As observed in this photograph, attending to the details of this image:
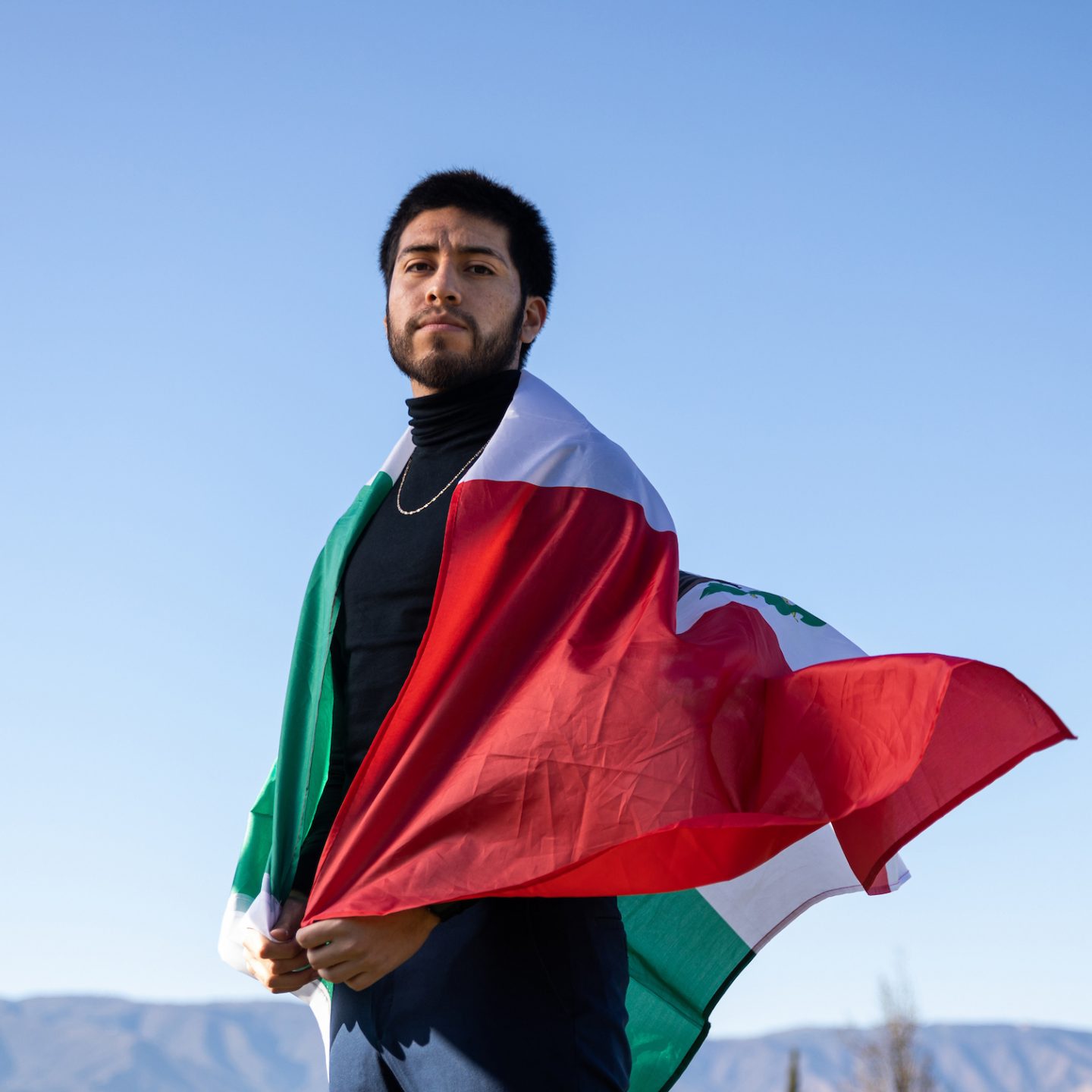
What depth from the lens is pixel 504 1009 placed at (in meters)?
2.04

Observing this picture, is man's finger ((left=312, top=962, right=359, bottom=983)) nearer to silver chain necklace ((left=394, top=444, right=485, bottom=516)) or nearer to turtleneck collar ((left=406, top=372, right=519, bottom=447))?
silver chain necklace ((left=394, top=444, right=485, bottom=516))

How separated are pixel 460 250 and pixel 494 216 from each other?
0.45 feet

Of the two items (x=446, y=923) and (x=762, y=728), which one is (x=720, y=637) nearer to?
(x=762, y=728)

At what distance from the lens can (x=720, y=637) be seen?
225 centimetres

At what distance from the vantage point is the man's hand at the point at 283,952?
2.31 m

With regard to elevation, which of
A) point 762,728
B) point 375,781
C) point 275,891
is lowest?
point 275,891

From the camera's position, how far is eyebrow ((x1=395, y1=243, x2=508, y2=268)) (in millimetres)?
2707

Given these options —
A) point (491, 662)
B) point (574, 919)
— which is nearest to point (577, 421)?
point (491, 662)

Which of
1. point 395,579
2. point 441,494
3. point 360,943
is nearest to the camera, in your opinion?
point 360,943

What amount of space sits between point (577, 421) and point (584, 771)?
2.63 ft

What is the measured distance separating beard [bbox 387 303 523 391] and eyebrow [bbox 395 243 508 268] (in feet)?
0.41

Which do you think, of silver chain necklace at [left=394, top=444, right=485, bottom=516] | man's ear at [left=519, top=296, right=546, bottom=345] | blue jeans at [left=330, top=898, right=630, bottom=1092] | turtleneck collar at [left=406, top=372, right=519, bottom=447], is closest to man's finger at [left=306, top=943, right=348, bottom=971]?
blue jeans at [left=330, top=898, right=630, bottom=1092]

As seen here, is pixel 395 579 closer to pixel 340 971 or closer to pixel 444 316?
pixel 444 316

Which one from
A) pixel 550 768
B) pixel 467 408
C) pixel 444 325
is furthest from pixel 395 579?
pixel 550 768
